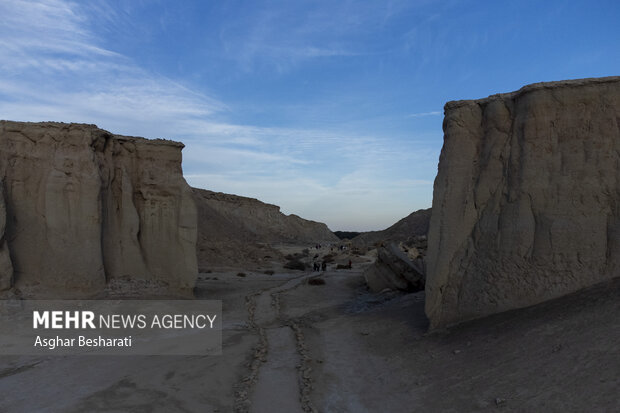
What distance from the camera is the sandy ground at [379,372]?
21.2ft

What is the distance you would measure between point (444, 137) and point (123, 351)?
370 inches

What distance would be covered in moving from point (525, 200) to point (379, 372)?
185 inches

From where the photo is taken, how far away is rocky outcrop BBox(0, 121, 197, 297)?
14.7 metres

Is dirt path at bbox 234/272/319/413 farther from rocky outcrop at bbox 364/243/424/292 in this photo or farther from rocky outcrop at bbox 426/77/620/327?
rocky outcrop at bbox 364/243/424/292

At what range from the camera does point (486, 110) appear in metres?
11.1

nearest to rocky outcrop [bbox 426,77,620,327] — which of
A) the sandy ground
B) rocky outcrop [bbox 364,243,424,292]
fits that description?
the sandy ground

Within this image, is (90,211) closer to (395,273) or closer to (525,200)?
(395,273)

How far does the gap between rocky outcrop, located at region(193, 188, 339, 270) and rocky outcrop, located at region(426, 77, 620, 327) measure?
19.9m

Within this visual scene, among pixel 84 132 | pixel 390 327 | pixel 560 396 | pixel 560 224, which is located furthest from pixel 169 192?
pixel 560 396

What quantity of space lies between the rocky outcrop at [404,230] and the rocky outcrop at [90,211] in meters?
37.1

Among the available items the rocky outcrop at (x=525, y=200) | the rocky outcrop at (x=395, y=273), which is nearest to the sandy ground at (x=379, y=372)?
the rocky outcrop at (x=525, y=200)

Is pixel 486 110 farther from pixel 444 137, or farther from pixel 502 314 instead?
pixel 502 314

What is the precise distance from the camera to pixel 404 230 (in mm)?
57531

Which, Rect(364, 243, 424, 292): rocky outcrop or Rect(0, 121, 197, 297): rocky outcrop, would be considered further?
Rect(364, 243, 424, 292): rocky outcrop
